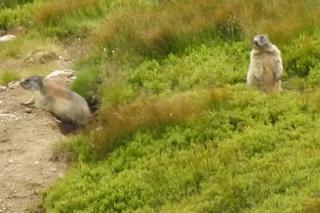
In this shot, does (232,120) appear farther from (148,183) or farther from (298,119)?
(148,183)

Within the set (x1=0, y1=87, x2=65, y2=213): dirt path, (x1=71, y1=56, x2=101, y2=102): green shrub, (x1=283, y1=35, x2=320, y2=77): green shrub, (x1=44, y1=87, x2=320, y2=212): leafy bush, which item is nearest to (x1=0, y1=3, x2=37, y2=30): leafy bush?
(x1=71, y1=56, x2=101, y2=102): green shrub

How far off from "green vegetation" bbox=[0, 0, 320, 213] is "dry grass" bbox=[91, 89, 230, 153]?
0.02 meters

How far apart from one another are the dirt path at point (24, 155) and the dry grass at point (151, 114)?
0.72 m

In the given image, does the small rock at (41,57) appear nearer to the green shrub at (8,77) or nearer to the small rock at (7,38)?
the green shrub at (8,77)

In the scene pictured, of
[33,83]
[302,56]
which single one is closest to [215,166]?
[302,56]

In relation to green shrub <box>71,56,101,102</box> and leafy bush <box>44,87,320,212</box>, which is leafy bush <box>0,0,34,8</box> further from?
leafy bush <box>44,87,320,212</box>

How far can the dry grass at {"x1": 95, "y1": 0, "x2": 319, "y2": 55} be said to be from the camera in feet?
46.4

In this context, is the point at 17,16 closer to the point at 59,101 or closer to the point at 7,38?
the point at 7,38

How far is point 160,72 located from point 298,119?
3.48 metres

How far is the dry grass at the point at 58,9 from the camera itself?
18.0 meters

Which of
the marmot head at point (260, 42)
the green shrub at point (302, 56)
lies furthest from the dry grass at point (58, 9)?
the marmot head at point (260, 42)

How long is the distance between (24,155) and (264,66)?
→ 377 cm

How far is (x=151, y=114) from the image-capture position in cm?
1166

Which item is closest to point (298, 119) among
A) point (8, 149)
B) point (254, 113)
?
point (254, 113)
